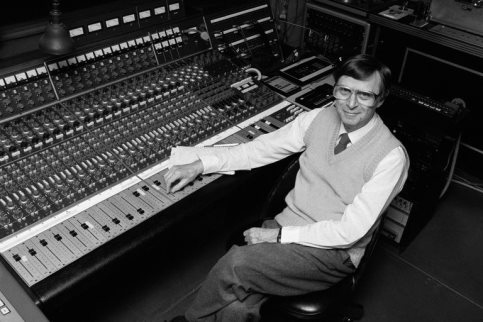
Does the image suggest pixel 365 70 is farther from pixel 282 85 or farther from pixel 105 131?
pixel 105 131

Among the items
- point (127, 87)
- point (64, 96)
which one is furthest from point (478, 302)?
point (64, 96)

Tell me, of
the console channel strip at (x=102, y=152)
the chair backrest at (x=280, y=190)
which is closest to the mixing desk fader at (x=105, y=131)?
the console channel strip at (x=102, y=152)

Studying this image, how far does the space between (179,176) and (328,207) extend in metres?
0.62

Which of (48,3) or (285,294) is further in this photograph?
(48,3)

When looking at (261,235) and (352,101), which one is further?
(261,235)

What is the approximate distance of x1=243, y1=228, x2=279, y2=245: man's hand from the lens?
6.31ft

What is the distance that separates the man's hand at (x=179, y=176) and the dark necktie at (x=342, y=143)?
1.90ft

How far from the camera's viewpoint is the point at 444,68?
347 cm

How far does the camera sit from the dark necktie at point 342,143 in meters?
1.92

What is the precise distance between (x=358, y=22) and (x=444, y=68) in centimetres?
74

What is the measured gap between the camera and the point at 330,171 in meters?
1.92

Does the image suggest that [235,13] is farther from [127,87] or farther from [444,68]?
[444,68]

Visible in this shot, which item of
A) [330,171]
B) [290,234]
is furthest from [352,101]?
[290,234]

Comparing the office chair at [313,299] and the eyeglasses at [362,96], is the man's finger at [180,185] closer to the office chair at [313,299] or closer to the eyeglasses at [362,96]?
the office chair at [313,299]
